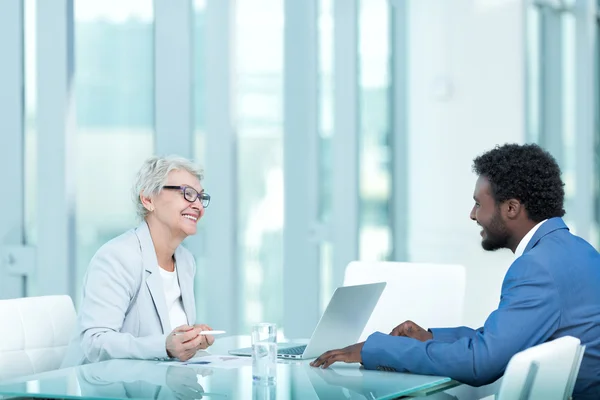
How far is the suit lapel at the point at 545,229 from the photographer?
2578mm

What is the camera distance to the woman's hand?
258cm

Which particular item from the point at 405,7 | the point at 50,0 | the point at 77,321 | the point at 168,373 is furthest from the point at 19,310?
the point at 405,7

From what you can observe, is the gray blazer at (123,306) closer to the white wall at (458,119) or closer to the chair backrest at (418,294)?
the chair backrest at (418,294)

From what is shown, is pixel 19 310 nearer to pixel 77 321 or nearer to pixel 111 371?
pixel 77 321

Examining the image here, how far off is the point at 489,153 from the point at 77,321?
1.35 m

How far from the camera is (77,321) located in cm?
285

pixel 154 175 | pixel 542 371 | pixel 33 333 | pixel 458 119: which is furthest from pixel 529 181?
pixel 458 119

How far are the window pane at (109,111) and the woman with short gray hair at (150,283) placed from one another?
2.79ft

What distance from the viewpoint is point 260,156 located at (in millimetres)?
5066

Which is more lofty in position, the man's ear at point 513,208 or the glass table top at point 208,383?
the man's ear at point 513,208

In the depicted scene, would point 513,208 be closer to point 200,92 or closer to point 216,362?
point 216,362

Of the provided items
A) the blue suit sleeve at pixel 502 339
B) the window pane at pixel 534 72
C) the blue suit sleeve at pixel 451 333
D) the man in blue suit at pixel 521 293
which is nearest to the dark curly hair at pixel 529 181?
the man in blue suit at pixel 521 293

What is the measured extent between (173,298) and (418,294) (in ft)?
2.95

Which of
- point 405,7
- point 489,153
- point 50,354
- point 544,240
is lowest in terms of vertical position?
point 50,354
